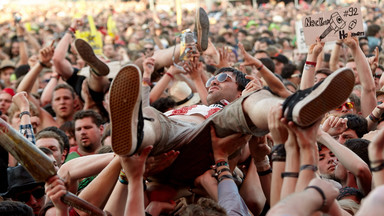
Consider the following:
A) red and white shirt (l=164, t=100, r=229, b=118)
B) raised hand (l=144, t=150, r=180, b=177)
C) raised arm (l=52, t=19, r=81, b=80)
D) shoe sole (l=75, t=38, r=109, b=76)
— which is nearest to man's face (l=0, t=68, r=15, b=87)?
raised arm (l=52, t=19, r=81, b=80)

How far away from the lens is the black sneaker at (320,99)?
305 centimetres

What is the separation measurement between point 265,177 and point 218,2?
2066 centimetres

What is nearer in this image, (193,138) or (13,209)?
(13,209)

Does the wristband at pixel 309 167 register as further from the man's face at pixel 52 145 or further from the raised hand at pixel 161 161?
the man's face at pixel 52 145

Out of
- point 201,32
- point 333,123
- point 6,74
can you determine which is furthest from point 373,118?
point 6,74

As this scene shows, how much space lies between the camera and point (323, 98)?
10.1 feet

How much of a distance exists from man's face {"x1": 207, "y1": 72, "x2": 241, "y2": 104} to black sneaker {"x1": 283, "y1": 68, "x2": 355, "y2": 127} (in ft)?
5.43

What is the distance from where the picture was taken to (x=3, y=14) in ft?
67.3

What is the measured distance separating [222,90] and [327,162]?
0.92 meters

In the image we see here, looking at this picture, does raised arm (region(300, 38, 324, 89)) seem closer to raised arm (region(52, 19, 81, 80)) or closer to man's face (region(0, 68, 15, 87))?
raised arm (region(52, 19, 81, 80))

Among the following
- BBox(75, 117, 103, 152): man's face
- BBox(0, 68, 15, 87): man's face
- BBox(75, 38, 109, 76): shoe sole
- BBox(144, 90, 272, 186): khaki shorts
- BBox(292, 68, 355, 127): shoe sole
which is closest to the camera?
BBox(292, 68, 355, 127): shoe sole

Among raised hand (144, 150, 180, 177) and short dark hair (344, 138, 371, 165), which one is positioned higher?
raised hand (144, 150, 180, 177)

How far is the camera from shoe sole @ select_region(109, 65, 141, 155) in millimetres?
3416

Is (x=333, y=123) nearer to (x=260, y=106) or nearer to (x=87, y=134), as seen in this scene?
(x=260, y=106)
